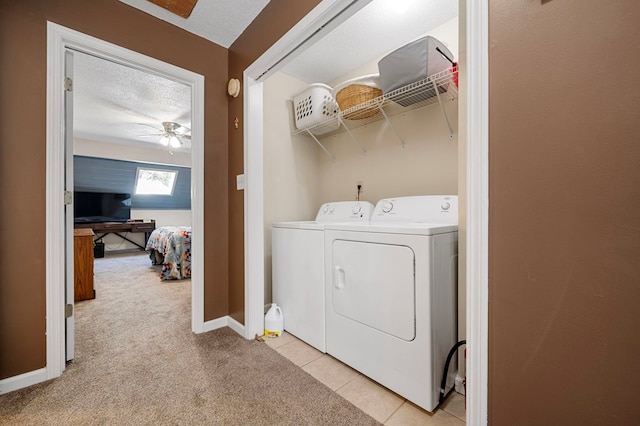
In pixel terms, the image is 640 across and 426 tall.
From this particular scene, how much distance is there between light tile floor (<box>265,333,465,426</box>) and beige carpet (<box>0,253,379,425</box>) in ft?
0.18

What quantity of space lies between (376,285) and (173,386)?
1.19 meters

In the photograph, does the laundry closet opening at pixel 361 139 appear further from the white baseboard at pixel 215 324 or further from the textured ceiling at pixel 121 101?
the textured ceiling at pixel 121 101

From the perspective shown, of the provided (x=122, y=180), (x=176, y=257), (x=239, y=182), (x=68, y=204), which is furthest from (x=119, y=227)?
(x=239, y=182)

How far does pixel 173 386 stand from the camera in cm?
138

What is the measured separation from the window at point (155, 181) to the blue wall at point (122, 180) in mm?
91

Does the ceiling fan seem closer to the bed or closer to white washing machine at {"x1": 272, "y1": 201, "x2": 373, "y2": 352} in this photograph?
the bed

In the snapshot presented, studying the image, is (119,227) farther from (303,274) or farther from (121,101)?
(303,274)

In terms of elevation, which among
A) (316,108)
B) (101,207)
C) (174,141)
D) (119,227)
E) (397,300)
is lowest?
(397,300)

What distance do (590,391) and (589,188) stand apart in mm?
493

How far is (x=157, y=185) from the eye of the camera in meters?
6.62

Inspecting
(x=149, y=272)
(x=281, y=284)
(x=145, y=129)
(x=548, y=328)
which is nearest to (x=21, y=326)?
(x=281, y=284)

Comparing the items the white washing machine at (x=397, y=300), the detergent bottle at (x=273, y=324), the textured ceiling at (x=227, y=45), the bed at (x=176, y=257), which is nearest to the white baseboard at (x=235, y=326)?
the detergent bottle at (x=273, y=324)

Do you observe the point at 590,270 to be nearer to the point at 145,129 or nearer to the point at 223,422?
the point at 223,422

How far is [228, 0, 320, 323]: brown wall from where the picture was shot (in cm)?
174
